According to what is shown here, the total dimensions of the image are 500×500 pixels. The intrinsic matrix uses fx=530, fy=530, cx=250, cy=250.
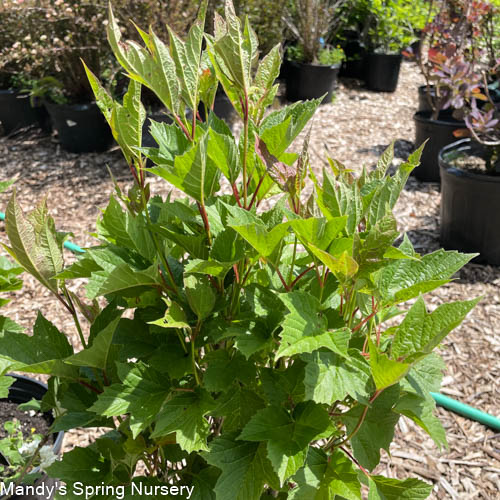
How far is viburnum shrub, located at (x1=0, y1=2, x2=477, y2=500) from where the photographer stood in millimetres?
756

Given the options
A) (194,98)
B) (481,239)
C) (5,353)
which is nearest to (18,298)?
(5,353)

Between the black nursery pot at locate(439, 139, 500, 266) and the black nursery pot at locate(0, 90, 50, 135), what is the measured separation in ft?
12.0

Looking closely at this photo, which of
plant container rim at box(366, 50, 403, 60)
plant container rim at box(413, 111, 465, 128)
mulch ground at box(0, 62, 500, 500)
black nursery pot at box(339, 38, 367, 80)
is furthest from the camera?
black nursery pot at box(339, 38, 367, 80)

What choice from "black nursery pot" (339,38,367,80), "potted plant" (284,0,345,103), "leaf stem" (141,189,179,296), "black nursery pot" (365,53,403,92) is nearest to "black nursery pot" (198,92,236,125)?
"potted plant" (284,0,345,103)

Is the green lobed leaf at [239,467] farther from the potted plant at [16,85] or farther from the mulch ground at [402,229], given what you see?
the potted plant at [16,85]

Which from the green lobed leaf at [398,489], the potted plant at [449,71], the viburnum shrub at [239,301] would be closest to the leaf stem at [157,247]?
the viburnum shrub at [239,301]

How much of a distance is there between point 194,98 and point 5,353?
0.51 metres

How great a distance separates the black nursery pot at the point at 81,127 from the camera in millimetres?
4402

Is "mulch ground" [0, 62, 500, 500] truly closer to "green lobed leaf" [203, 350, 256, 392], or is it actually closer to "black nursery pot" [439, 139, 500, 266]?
"black nursery pot" [439, 139, 500, 266]

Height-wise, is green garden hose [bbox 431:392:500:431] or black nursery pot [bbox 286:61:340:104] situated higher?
black nursery pot [bbox 286:61:340:104]

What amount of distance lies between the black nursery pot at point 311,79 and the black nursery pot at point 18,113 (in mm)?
2730

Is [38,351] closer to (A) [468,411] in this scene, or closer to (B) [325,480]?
(B) [325,480]

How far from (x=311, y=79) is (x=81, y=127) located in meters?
2.69

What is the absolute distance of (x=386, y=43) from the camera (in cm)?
664
